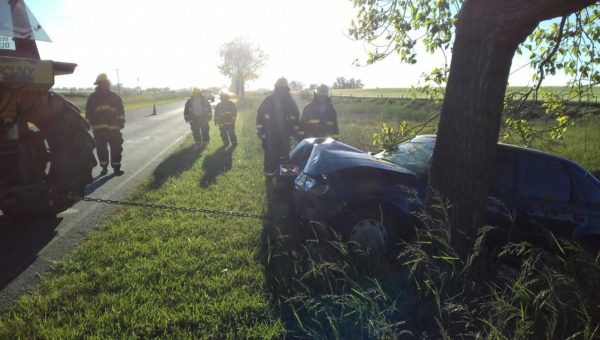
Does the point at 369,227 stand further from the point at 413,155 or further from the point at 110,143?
the point at 110,143

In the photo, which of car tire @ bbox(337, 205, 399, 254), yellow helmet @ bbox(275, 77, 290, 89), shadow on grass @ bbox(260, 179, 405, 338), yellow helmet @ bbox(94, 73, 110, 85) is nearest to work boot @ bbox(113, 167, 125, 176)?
yellow helmet @ bbox(94, 73, 110, 85)

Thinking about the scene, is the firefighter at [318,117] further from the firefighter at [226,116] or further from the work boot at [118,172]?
the firefighter at [226,116]

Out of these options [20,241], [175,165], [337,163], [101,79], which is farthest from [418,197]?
[101,79]

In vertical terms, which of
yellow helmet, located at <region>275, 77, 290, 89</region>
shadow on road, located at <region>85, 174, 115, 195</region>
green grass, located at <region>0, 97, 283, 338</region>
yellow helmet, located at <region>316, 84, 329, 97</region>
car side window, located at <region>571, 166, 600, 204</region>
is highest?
yellow helmet, located at <region>275, 77, 290, 89</region>

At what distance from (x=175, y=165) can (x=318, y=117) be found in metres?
3.52

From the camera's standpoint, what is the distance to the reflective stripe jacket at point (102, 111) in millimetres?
7566

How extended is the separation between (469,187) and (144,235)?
134 inches

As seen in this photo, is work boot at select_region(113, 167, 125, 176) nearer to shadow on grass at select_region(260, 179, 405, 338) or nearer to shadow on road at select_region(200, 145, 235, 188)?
shadow on road at select_region(200, 145, 235, 188)

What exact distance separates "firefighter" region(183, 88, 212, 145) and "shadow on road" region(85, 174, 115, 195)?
499 centimetres

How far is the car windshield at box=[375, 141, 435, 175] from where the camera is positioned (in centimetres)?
413

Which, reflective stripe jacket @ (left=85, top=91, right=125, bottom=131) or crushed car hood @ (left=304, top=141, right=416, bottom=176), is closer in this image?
crushed car hood @ (left=304, top=141, right=416, bottom=176)

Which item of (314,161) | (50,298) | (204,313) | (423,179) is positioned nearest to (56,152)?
(50,298)

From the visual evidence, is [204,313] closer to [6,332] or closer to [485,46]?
[6,332]

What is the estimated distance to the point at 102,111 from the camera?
7586 millimetres
